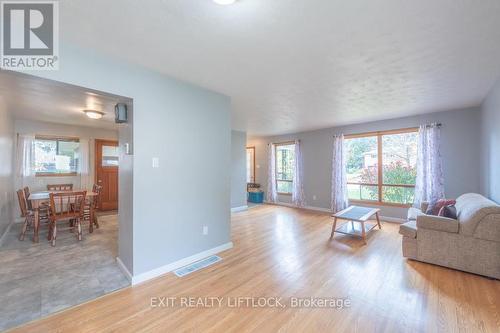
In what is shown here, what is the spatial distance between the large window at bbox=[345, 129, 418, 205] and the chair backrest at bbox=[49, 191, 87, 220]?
20.3 ft

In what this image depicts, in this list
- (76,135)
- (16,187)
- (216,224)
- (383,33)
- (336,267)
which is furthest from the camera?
(76,135)

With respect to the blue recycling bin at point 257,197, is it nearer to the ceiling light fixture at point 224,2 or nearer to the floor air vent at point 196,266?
the floor air vent at point 196,266

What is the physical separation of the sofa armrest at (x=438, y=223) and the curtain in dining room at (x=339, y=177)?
2.95m

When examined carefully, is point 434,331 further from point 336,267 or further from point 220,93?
point 220,93

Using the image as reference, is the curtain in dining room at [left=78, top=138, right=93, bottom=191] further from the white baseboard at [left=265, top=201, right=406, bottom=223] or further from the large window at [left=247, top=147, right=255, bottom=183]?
the white baseboard at [left=265, top=201, right=406, bottom=223]

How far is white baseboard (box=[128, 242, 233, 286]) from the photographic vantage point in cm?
250

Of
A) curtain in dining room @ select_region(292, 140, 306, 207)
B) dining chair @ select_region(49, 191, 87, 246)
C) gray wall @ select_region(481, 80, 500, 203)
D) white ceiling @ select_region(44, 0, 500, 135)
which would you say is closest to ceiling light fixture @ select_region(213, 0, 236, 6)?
white ceiling @ select_region(44, 0, 500, 135)

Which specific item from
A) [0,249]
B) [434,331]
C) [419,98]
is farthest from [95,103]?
[419,98]

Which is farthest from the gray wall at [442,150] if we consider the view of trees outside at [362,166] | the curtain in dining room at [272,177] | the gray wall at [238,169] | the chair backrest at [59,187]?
the chair backrest at [59,187]

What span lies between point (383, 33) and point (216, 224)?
3.06 m

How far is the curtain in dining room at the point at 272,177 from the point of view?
25.4 feet

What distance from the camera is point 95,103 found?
375cm

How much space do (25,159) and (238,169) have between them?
5167mm

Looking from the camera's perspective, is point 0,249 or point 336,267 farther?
point 0,249
